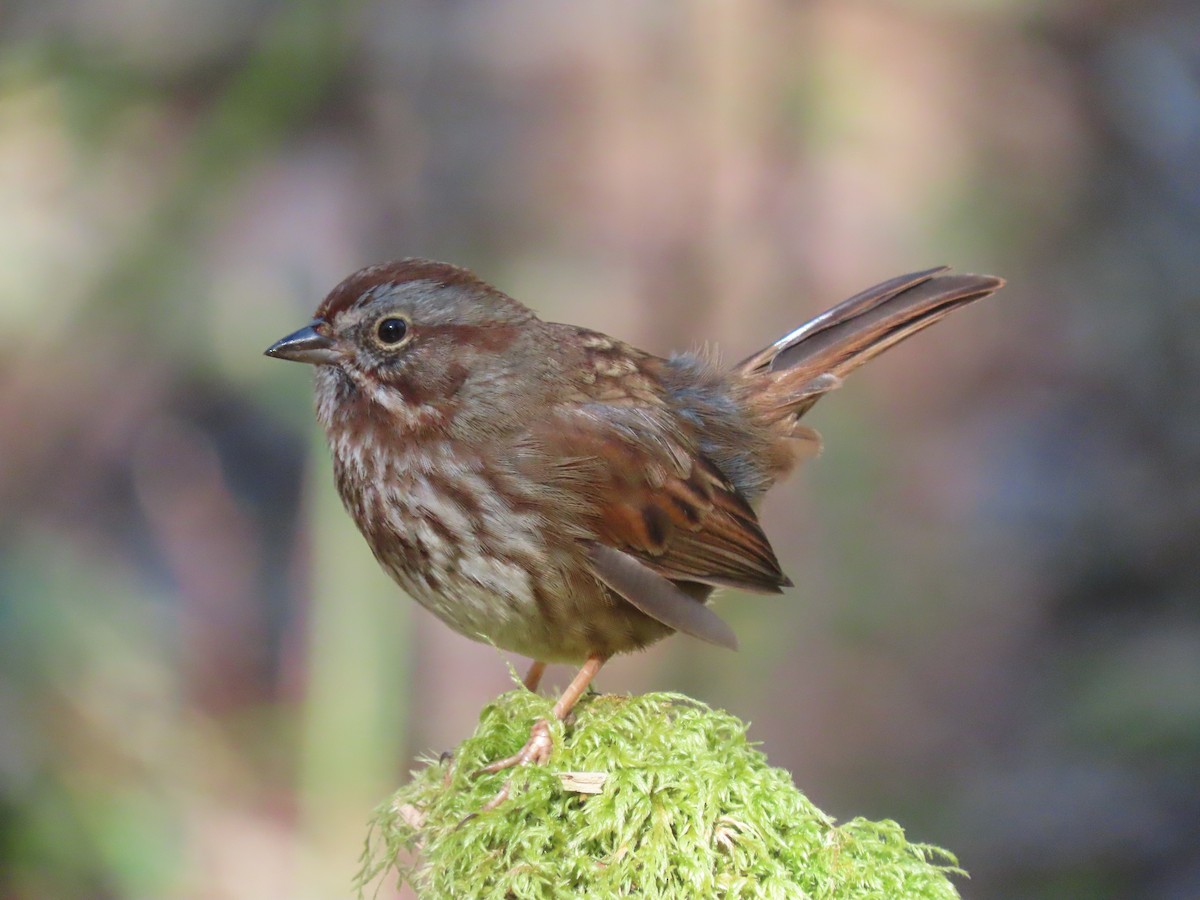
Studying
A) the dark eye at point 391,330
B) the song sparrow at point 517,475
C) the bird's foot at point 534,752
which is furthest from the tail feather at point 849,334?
the bird's foot at point 534,752

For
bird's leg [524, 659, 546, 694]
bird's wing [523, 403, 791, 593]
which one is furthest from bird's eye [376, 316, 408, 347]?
bird's leg [524, 659, 546, 694]

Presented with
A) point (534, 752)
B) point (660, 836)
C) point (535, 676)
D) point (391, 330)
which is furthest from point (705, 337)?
point (660, 836)

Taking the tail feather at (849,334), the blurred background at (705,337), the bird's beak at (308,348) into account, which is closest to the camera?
the bird's beak at (308,348)

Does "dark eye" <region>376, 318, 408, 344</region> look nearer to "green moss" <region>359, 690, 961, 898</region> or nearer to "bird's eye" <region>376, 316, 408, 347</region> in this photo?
"bird's eye" <region>376, 316, 408, 347</region>

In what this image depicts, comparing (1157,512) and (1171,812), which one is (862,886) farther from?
(1157,512)

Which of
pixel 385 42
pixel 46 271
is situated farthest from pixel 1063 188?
pixel 46 271

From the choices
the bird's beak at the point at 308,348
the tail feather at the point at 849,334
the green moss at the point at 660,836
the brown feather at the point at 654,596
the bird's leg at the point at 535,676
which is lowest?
the green moss at the point at 660,836

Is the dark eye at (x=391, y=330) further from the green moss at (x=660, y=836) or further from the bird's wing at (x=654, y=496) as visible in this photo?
the green moss at (x=660, y=836)
